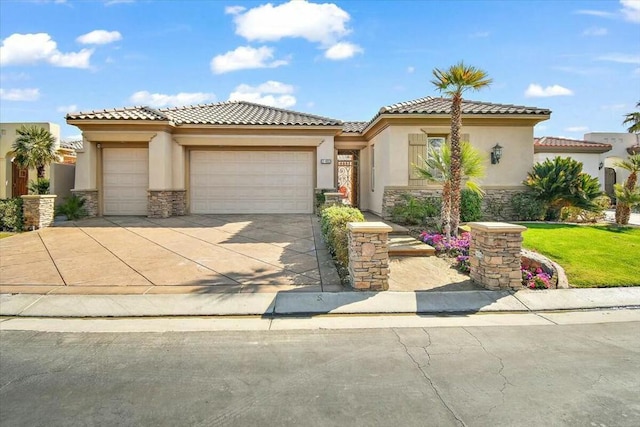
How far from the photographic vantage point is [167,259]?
941 cm

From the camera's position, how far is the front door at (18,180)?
2117 cm

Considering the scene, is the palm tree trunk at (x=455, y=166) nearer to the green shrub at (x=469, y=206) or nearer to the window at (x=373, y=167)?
the green shrub at (x=469, y=206)

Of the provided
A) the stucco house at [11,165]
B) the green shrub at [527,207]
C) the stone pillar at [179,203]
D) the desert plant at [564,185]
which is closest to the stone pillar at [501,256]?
the desert plant at [564,185]

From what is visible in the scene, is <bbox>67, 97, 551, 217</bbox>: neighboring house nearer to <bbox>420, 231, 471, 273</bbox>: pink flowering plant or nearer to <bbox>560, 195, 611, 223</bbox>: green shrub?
<bbox>560, 195, 611, 223</bbox>: green shrub

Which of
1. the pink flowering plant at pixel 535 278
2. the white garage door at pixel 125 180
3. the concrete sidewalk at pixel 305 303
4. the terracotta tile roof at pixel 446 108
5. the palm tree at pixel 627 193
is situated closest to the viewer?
the concrete sidewalk at pixel 305 303

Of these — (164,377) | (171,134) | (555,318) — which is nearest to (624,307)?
(555,318)

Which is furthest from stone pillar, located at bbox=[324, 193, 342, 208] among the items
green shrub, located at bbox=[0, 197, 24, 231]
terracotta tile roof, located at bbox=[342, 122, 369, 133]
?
green shrub, located at bbox=[0, 197, 24, 231]

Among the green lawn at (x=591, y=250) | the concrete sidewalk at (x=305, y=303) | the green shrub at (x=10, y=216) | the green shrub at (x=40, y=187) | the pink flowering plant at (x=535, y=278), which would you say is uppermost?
the green shrub at (x=40, y=187)

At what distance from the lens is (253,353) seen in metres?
4.93

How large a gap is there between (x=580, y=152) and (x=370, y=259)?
2132cm

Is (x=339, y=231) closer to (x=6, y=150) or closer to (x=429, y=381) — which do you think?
(x=429, y=381)

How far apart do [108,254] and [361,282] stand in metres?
6.34

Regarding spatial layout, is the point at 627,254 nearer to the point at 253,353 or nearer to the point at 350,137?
the point at 253,353

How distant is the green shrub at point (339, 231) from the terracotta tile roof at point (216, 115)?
6.94 m
